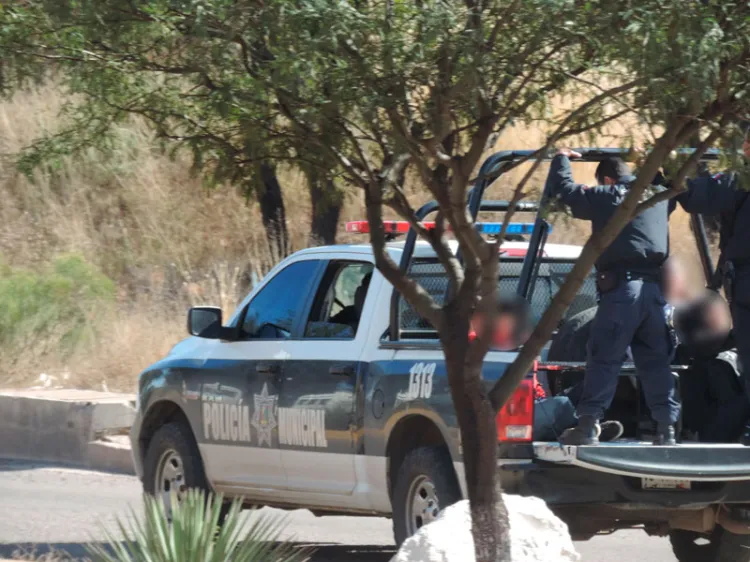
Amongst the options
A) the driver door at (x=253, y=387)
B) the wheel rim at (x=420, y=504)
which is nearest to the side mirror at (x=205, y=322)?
the driver door at (x=253, y=387)

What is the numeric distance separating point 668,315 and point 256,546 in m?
2.90

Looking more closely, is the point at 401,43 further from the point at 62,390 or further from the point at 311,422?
the point at 62,390

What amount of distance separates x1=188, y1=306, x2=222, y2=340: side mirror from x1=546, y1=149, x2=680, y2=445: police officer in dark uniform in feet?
8.52

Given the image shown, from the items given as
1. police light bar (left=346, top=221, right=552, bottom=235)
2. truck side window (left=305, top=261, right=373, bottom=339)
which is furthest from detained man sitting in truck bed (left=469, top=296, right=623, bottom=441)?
truck side window (left=305, top=261, right=373, bottom=339)

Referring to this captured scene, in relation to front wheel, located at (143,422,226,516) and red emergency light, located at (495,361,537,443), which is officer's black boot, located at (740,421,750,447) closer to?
red emergency light, located at (495,361,537,443)

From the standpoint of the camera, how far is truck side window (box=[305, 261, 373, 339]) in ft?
24.8

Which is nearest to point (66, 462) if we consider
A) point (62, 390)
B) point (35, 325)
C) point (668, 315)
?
point (62, 390)

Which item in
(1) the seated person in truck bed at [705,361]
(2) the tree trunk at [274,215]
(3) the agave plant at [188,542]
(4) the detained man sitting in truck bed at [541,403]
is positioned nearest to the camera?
(3) the agave plant at [188,542]

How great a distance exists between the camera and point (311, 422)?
7234 mm

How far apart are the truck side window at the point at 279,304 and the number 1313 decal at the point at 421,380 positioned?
4.43ft

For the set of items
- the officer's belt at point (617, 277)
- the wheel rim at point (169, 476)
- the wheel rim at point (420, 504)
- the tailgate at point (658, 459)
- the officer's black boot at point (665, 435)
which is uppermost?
the officer's belt at point (617, 277)

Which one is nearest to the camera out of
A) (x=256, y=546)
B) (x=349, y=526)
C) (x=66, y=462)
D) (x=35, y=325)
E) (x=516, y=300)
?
(x=256, y=546)

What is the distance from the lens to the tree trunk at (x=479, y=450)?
462cm

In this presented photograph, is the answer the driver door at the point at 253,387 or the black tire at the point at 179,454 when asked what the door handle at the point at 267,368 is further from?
the black tire at the point at 179,454
